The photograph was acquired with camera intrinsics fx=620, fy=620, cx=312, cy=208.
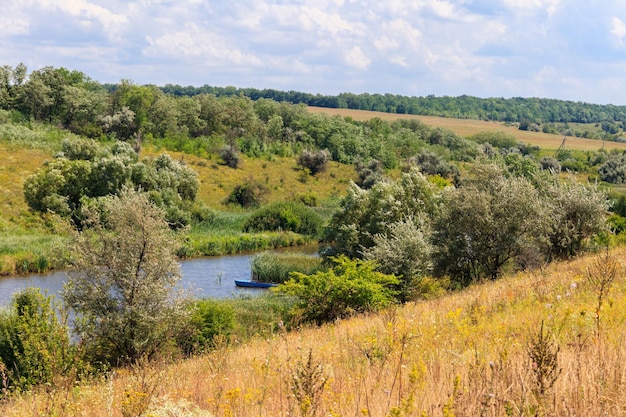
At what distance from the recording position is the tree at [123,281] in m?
16.1

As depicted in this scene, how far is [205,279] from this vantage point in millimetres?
37344

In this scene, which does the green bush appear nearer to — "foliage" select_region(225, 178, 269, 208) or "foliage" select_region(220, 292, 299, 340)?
"foliage" select_region(220, 292, 299, 340)

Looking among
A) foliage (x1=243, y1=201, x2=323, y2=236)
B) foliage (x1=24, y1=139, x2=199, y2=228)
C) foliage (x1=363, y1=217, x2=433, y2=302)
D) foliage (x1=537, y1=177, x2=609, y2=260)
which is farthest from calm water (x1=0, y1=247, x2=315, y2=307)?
foliage (x1=537, y1=177, x2=609, y2=260)

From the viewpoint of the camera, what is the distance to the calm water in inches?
1292

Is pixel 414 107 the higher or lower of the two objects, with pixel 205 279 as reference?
higher

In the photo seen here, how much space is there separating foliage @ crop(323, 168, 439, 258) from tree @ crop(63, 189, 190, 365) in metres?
17.9

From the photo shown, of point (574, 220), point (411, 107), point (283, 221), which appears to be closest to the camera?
point (574, 220)

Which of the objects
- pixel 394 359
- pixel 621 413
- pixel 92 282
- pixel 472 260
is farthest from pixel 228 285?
pixel 621 413

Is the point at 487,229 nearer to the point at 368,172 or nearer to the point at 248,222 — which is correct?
the point at 248,222

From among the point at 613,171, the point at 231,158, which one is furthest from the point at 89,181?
the point at 613,171

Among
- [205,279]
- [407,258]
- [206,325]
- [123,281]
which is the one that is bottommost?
[205,279]

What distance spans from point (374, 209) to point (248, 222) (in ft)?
66.2

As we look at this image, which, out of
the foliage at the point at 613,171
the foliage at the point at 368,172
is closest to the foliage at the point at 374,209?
the foliage at the point at 368,172

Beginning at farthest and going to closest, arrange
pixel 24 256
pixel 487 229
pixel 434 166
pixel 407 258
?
pixel 434 166 < pixel 24 256 < pixel 407 258 < pixel 487 229
